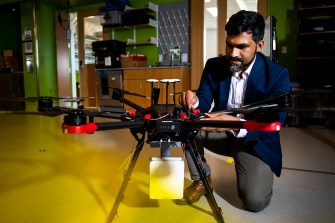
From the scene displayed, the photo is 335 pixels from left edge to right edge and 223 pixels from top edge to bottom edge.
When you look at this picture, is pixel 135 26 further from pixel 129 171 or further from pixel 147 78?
pixel 129 171

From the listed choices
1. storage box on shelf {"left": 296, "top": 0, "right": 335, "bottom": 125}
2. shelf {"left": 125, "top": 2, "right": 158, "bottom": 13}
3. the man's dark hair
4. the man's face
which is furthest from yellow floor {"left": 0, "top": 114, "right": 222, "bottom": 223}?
shelf {"left": 125, "top": 2, "right": 158, "bottom": 13}

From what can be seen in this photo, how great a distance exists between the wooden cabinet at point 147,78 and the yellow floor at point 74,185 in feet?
7.19

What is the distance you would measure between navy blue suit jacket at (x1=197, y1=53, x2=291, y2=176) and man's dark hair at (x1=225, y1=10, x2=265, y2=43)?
20 centimetres

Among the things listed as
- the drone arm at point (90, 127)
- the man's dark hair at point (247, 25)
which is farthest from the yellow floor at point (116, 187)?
the man's dark hair at point (247, 25)

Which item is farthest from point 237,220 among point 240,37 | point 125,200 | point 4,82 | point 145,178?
point 4,82

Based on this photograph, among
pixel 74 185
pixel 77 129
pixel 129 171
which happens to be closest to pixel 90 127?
pixel 77 129

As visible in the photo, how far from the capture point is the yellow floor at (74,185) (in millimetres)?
1367

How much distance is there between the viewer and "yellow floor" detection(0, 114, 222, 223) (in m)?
1.37

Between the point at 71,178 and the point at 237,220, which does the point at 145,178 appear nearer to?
the point at 71,178

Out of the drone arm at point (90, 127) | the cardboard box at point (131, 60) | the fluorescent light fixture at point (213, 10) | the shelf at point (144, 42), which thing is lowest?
the drone arm at point (90, 127)

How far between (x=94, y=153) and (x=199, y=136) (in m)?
1.35

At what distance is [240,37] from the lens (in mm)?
1301

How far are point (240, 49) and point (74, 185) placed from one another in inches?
51.3

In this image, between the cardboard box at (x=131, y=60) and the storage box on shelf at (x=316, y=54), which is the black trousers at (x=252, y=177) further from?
the cardboard box at (x=131, y=60)
